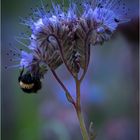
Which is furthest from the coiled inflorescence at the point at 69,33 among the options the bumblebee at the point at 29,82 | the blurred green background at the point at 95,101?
the blurred green background at the point at 95,101

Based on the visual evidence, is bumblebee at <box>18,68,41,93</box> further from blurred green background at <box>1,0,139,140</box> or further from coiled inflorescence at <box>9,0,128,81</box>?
blurred green background at <box>1,0,139,140</box>

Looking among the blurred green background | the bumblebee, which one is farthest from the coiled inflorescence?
the blurred green background

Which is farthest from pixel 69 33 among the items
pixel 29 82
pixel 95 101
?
pixel 95 101

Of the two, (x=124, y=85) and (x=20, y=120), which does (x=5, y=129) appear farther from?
(x=124, y=85)

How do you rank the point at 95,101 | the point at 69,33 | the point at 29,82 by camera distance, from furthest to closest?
the point at 95,101, the point at 29,82, the point at 69,33

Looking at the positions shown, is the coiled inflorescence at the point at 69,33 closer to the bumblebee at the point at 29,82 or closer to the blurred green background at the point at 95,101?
the bumblebee at the point at 29,82

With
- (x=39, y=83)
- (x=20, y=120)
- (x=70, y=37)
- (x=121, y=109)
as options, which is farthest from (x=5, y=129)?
(x=70, y=37)

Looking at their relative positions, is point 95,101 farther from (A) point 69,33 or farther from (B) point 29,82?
(A) point 69,33
